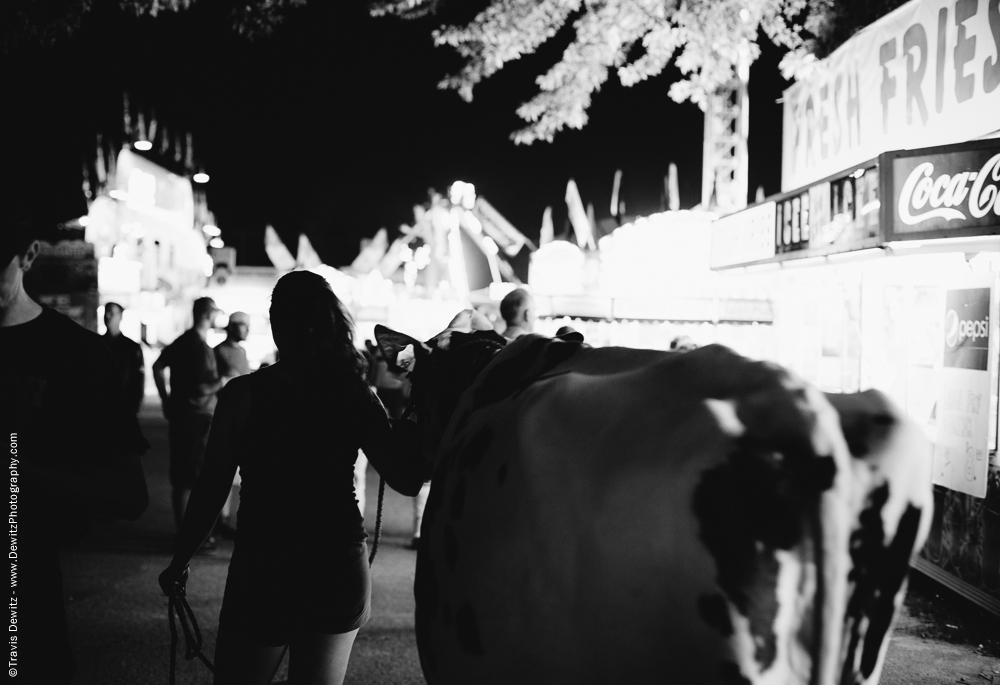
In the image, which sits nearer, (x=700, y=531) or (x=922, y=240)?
(x=700, y=531)

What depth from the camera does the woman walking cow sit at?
2330 mm

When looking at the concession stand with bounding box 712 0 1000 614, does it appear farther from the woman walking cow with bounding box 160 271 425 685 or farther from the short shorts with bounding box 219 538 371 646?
the short shorts with bounding box 219 538 371 646

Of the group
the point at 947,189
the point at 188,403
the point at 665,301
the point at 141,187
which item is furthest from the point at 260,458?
the point at 141,187

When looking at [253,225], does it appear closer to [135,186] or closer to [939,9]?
[135,186]

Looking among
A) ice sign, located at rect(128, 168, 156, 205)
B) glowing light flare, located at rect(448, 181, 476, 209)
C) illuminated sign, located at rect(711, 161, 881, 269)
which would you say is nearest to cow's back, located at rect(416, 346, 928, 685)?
illuminated sign, located at rect(711, 161, 881, 269)

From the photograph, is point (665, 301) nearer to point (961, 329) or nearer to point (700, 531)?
point (961, 329)

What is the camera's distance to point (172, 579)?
8.09ft

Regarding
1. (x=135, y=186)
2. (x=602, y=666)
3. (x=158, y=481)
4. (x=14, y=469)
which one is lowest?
(x=158, y=481)

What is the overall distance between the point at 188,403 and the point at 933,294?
614cm

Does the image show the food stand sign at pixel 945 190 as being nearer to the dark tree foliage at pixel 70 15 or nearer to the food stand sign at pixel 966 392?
the food stand sign at pixel 966 392

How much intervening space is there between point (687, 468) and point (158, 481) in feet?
32.1

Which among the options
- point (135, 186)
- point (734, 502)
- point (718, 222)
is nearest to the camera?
point (734, 502)

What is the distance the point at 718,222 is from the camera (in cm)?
884

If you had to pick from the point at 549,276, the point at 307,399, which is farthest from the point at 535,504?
the point at 549,276
